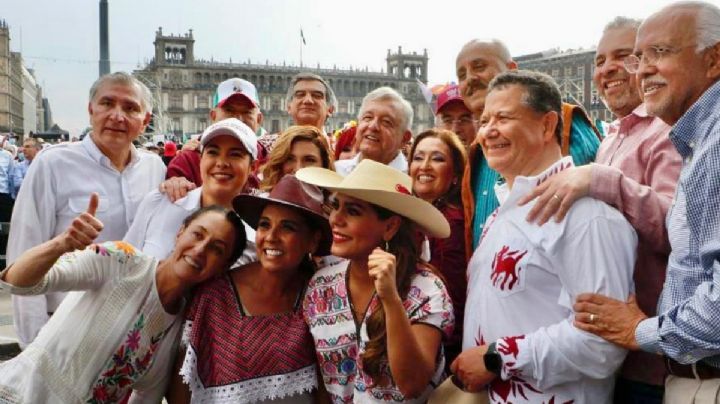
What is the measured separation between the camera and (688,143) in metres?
2.00

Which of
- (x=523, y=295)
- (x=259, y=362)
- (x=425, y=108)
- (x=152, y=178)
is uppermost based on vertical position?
(x=425, y=108)

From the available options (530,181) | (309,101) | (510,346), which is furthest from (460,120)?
(510,346)

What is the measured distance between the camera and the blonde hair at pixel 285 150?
11.3 feet

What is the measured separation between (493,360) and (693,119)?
3.17ft

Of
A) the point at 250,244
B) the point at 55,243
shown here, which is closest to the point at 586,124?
the point at 250,244

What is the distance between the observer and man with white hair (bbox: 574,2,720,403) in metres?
1.81

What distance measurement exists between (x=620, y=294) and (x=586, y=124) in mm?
1196

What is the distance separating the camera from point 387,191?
2369 mm

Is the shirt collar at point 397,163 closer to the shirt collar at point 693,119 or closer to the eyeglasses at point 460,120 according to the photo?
the eyeglasses at point 460,120

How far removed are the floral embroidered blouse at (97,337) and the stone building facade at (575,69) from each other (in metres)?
61.3

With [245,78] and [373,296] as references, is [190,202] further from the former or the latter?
[245,78]

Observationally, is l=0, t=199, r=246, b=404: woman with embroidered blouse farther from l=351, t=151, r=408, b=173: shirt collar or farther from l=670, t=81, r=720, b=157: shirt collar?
l=670, t=81, r=720, b=157: shirt collar

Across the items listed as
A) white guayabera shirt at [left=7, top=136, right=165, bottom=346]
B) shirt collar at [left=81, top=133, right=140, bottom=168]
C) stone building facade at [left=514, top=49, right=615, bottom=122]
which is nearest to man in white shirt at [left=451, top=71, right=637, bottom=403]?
white guayabera shirt at [left=7, top=136, right=165, bottom=346]

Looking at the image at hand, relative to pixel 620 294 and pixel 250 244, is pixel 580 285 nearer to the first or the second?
pixel 620 294
